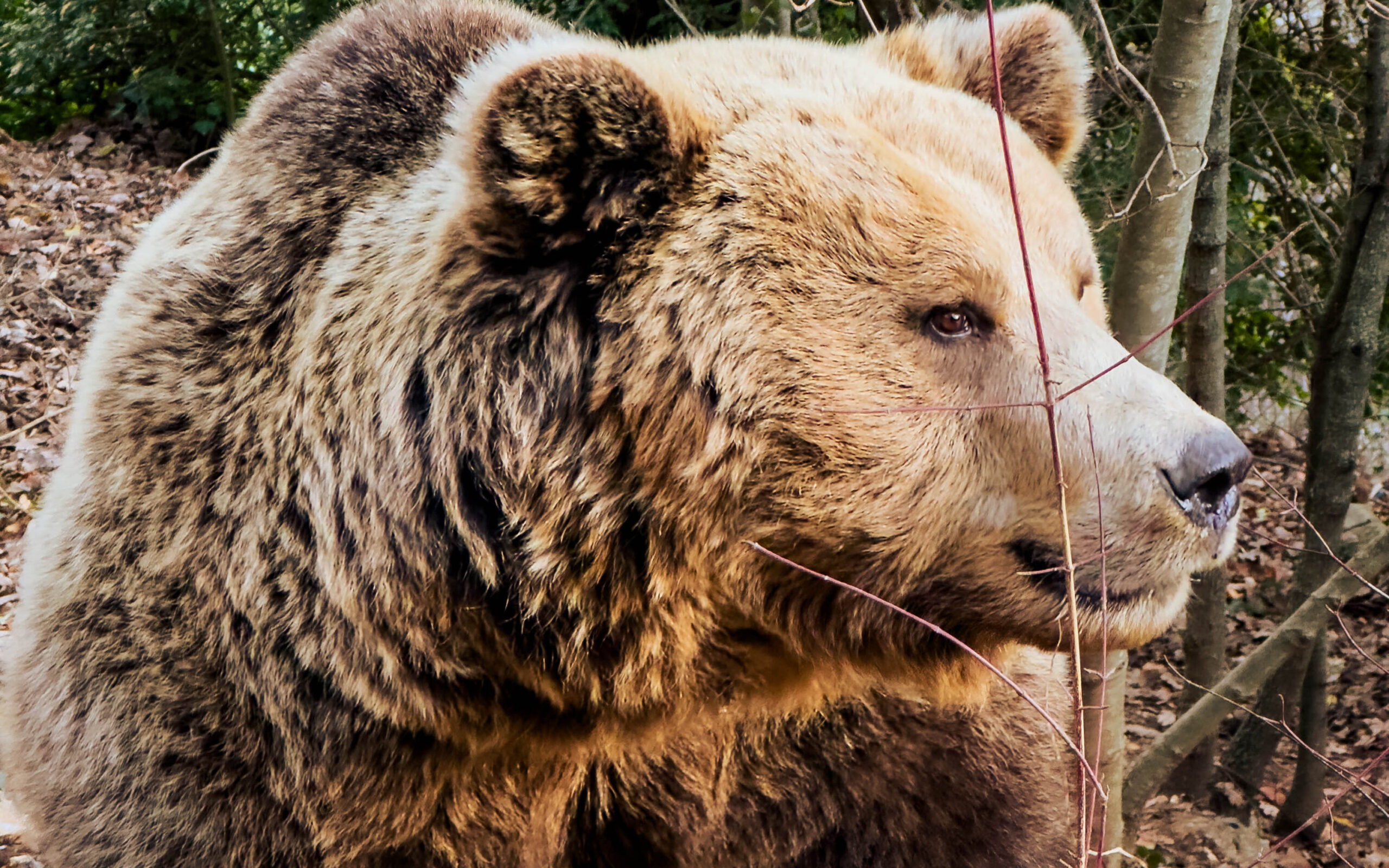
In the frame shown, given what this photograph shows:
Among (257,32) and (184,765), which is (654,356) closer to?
(184,765)

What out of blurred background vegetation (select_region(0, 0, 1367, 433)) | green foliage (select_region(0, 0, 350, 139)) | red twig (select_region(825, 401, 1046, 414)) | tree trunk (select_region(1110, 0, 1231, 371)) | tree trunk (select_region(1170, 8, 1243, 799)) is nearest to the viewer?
red twig (select_region(825, 401, 1046, 414))

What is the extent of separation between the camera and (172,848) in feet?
7.78

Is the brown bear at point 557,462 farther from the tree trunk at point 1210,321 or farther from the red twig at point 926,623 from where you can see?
the tree trunk at point 1210,321

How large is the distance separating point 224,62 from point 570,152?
32.4 ft

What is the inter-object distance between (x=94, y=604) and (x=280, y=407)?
571 millimetres

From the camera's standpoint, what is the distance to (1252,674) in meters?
4.57

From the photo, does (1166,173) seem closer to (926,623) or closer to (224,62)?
(926,623)

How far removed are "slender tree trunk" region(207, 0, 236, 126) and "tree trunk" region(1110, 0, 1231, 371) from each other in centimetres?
865

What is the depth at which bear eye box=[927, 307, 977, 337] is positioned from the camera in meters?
2.19

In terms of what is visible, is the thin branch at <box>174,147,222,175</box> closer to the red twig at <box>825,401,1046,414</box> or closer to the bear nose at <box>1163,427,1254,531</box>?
the red twig at <box>825,401,1046,414</box>

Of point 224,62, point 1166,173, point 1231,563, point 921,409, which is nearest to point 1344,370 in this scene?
point 1166,173

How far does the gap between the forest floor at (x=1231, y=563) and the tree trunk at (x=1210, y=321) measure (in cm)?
30

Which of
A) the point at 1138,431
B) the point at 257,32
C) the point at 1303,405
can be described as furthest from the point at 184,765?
the point at 257,32

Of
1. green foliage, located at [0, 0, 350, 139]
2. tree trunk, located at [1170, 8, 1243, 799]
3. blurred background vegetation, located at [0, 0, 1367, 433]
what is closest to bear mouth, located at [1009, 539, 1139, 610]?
tree trunk, located at [1170, 8, 1243, 799]
